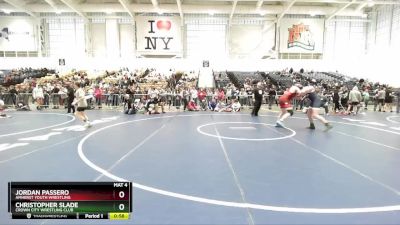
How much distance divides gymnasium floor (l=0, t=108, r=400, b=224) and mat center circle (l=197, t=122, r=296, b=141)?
33mm

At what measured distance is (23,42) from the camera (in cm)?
3591

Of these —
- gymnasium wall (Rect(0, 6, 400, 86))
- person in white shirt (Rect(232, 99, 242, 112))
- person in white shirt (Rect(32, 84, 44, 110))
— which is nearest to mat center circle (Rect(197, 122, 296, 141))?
person in white shirt (Rect(232, 99, 242, 112))

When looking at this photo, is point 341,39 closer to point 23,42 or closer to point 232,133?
point 232,133

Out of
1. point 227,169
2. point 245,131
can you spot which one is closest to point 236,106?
point 245,131

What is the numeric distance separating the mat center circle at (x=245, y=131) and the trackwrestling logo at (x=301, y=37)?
88.7ft

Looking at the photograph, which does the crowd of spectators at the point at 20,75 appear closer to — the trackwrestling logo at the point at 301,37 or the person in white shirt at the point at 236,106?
the person in white shirt at the point at 236,106

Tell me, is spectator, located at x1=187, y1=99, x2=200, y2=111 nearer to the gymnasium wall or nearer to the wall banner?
the gymnasium wall
